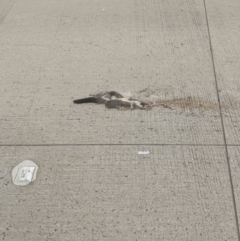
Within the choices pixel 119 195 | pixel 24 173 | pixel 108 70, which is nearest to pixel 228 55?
pixel 108 70

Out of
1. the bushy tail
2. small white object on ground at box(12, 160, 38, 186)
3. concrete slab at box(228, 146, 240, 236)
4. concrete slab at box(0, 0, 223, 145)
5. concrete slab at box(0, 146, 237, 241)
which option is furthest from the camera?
the bushy tail

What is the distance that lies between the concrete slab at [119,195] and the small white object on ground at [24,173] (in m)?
0.05

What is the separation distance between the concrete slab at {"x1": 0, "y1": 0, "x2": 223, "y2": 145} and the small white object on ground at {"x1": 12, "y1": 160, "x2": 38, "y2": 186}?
A: 0.30 meters

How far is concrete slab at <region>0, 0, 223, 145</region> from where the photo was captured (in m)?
3.79

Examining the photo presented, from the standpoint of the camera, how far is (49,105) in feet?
13.5

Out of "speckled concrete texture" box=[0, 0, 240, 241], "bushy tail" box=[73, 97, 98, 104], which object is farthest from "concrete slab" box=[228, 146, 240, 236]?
"bushy tail" box=[73, 97, 98, 104]

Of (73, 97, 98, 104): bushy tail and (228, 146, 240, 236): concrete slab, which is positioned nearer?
(228, 146, 240, 236): concrete slab

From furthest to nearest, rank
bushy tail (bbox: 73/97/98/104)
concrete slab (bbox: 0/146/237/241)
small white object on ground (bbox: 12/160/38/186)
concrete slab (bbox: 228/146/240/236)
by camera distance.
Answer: bushy tail (bbox: 73/97/98/104)
small white object on ground (bbox: 12/160/38/186)
concrete slab (bbox: 228/146/240/236)
concrete slab (bbox: 0/146/237/241)

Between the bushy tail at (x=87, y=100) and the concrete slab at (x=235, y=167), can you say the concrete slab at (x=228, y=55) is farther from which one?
the bushy tail at (x=87, y=100)

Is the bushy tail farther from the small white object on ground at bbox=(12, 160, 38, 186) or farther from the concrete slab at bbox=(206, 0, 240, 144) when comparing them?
the concrete slab at bbox=(206, 0, 240, 144)

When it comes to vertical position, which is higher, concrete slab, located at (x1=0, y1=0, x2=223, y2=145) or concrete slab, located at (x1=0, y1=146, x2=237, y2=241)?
concrete slab, located at (x1=0, y1=0, x2=223, y2=145)

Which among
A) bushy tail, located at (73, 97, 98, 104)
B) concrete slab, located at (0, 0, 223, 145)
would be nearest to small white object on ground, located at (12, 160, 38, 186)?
concrete slab, located at (0, 0, 223, 145)

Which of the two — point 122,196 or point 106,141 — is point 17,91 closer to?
point 106,141

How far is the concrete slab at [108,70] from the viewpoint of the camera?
3787 mm
